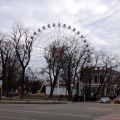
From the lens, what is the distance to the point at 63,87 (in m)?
114

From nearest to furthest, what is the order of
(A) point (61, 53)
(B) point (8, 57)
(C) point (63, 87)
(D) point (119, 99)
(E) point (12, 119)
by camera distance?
1. (E) point (12, 119)
2. (A) point (61, 53)
3. (D) point (119, 99)
4. (B) point (8, 57)
5. (C) point (63, 87)

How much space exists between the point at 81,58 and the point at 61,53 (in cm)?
1753

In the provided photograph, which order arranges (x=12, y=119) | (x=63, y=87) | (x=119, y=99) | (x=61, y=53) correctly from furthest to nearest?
(x=63, y=87), (x=119, y=99), (x=61, y=53), (x=12, y=119)

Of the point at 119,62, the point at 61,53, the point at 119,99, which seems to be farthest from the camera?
the point at 119,62

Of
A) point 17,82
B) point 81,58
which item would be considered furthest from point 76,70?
point 17,82

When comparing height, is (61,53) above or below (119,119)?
above

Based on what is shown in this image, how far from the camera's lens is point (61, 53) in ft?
179

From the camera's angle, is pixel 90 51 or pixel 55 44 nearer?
pixel 55 44

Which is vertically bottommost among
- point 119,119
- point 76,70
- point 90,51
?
point 119,119

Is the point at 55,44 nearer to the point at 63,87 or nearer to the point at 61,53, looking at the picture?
the point at 61,53

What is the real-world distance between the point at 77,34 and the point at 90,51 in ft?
43.3

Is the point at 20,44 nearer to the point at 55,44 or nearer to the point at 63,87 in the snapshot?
the point at 55,44

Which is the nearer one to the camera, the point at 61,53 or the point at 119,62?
the point at 61,53

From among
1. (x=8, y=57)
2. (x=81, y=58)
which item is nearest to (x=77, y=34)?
(x=81, y=58)
